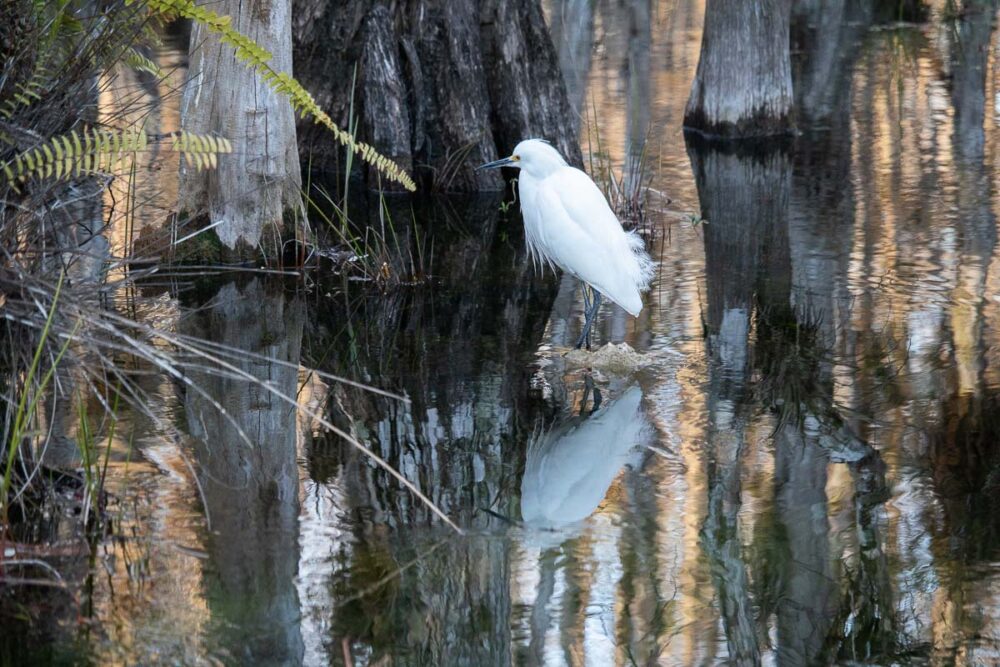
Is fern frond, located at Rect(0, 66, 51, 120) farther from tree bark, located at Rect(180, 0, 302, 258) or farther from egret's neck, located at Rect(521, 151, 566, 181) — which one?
egret's neck, located at Rect(521, 151, 566, 181)

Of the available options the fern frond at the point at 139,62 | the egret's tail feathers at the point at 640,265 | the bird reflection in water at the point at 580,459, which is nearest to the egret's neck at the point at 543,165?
the egret's tail feathers at the point at 640,265

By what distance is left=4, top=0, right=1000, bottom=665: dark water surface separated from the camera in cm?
287

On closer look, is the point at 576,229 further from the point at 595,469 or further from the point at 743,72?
the point at 743,72

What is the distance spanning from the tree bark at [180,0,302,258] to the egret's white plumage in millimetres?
1114

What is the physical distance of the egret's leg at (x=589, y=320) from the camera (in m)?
5.05

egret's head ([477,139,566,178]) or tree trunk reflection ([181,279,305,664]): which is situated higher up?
egret's head ([477,139,566,178])

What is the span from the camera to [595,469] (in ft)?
12.6

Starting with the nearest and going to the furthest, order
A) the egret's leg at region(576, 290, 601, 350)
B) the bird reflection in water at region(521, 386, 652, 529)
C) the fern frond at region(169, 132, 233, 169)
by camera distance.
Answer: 1. the fern frond at region(169, 132, 233, 169)
2. the bird reflection in water at region(521, 386, 652, 529)
3. the egret's leg at region(576, 290, 601, 350)

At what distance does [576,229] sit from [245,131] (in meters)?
1.65

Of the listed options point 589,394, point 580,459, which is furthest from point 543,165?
point 580,459

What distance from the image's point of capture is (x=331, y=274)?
6070 millimetres

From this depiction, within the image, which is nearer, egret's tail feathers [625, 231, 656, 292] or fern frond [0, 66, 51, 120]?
fern frond [0, 66, 51, 120]

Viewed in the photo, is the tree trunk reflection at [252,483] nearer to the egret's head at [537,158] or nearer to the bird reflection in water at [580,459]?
the bird reflection in water at [580,459]

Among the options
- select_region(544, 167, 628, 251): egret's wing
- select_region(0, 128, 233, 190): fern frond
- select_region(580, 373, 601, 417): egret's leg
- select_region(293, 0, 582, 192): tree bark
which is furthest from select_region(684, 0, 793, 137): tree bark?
select_region(0, 128, 233, 190): fern frond
